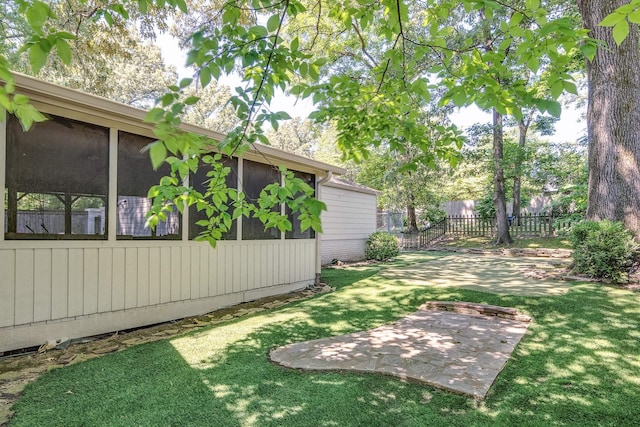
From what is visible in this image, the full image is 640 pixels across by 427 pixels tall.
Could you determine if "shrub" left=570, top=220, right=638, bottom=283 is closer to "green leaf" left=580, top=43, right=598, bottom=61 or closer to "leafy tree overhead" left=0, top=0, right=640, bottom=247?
"leafy tree overhead" left=0, top=0, right=640, bottom=247

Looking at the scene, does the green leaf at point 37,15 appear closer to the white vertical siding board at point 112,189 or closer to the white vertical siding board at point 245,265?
the white vertical siding board at point 112,189

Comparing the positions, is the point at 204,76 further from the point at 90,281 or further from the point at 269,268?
the point at 269,268

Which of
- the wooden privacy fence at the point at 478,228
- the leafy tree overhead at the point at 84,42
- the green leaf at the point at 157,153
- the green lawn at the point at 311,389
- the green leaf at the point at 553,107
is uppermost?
the leafy tree overhead at the point at 84,42

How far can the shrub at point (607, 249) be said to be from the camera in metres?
5.62

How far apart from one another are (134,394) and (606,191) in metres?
7.62

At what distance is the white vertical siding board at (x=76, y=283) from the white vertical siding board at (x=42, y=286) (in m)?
0.18

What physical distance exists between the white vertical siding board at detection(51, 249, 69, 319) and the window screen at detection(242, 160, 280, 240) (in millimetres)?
2491

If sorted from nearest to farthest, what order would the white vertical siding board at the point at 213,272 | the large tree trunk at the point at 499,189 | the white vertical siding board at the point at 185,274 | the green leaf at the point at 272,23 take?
the green leaf at the point at 272,23
the white vertical siding board at the point at 185,274
the white vertical siding board at the point at 213,272
the large tree trunk at the point at 499,189

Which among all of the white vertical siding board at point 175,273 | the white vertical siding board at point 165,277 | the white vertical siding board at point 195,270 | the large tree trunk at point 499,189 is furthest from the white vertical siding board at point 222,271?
the large tree trunk at point 499,189

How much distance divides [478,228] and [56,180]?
15.8 m

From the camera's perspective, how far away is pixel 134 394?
8.59 feet

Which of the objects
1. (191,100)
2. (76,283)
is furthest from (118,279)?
(191,100)

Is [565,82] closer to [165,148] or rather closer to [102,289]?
[165,148]

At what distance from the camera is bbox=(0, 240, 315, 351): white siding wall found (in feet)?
11.0
